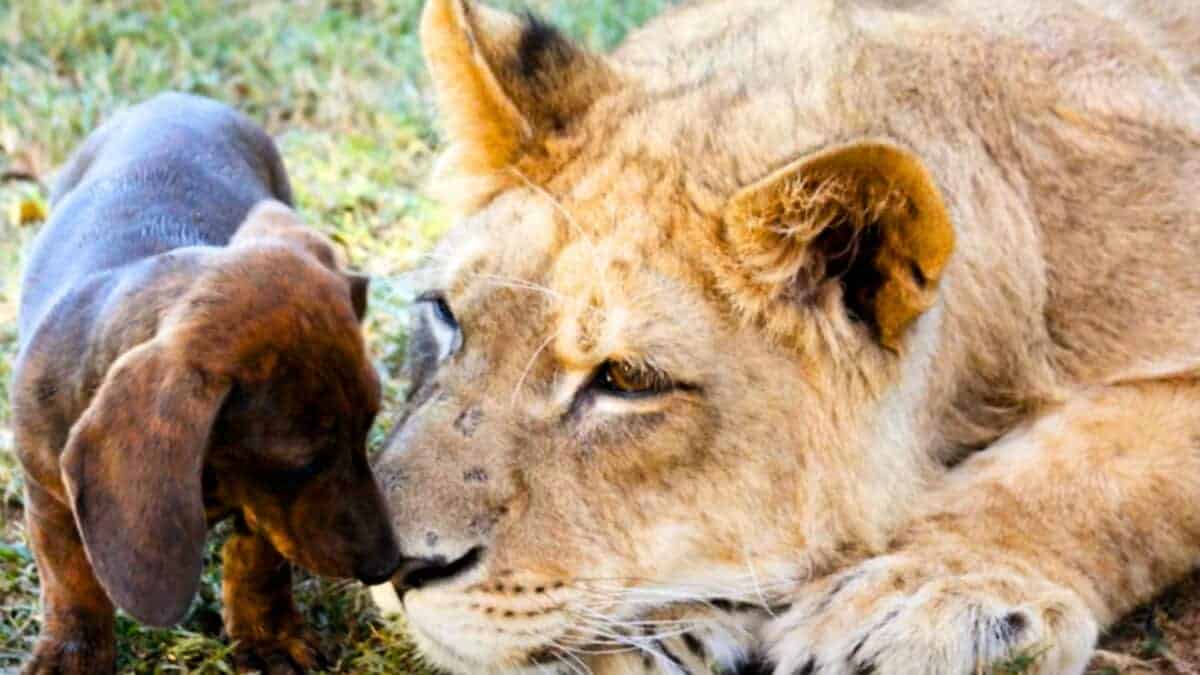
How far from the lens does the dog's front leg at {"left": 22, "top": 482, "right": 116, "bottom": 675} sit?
3.33m

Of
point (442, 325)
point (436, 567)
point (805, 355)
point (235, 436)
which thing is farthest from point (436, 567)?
point (805, 355)

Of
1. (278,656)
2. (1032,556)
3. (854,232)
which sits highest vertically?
(854,232)

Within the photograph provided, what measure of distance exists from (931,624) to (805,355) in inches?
20.9

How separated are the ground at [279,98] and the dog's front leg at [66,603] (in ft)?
1.35

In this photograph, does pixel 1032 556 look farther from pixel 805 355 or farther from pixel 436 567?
pixel 436 567

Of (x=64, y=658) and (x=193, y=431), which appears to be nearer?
(x=193, y=431)

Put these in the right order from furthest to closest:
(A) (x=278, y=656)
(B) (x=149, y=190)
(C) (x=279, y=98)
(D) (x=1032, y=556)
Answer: (C) (x=279, y=98), (B) (x=149, y=190), (A) (x=278, y=656), (D) (x=1032, y=556)

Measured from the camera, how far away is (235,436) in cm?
303

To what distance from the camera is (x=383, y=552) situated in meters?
3.02

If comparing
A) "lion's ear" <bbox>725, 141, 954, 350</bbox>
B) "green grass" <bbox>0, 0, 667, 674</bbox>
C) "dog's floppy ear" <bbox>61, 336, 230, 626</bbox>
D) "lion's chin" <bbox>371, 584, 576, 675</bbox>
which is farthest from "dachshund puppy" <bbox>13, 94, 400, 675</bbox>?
"green grass" <bbox>0, 0, 667, 674</bbox>

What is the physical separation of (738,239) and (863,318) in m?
0.28

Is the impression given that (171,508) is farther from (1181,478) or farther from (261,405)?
(1181,478)

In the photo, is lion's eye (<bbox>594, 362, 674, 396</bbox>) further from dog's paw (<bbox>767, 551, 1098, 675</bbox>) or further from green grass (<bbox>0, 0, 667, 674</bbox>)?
green grass (<bbox>0, 0, 667, 674</bbox>)

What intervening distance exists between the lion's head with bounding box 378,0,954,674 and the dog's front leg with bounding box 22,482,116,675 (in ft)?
2.05
